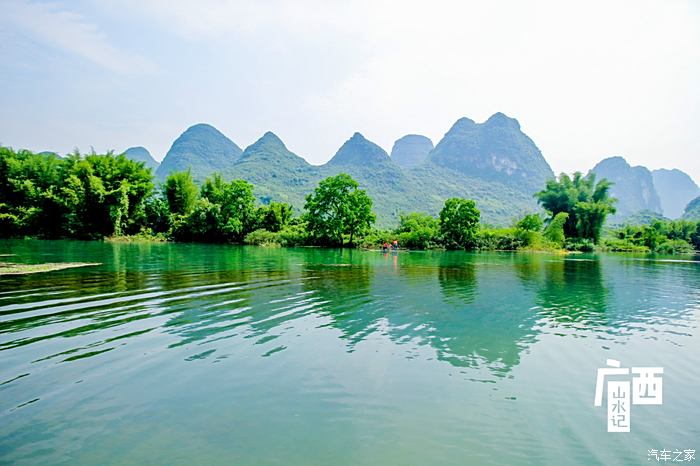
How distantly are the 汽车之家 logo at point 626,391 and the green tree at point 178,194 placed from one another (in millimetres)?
55639

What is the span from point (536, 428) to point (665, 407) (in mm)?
2281

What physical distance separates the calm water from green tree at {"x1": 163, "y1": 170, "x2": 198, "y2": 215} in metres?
45.1

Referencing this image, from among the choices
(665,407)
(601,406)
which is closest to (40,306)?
(601,406)

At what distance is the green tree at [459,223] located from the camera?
52.6 meters

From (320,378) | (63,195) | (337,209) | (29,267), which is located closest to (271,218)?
(337,209)

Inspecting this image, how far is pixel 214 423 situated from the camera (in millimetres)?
4738

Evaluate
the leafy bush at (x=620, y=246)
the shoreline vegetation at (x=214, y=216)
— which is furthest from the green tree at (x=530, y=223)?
the leafy bush at (x=620, y=246)

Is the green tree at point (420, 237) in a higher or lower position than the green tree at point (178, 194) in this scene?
lower

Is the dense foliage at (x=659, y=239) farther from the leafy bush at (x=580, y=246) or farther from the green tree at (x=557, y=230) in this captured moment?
the green tree at (x=557, y=230)

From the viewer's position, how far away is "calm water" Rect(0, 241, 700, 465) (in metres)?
4.33

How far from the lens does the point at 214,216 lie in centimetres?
5247

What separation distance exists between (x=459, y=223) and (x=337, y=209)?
15.8m

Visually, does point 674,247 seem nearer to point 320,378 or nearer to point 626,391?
point 626,391

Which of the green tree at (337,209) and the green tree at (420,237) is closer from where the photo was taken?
the green tree at (337,209)
